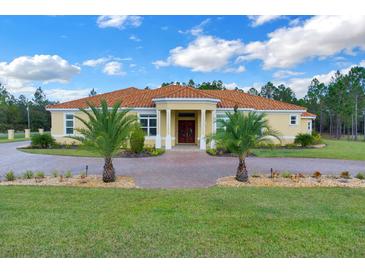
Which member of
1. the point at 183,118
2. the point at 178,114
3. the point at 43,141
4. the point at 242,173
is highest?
the point at 178,114

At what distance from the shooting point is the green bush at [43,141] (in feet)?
77.3

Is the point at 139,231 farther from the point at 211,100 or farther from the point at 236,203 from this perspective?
the point at 211,100

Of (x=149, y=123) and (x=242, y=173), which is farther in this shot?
(x=149, y=123)

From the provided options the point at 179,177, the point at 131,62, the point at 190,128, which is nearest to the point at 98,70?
the point at 131,62

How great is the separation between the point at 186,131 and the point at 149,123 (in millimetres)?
3934

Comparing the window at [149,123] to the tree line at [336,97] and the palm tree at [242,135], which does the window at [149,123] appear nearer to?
the palm tree at [242,135]

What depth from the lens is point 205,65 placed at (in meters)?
37.7

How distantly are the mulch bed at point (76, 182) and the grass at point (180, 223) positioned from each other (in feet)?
3.43

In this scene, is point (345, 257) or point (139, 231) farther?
point (139, 231)

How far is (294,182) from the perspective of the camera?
1023 centimetres

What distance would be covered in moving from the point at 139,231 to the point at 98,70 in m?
25.2

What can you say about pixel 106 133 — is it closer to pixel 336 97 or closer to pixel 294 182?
pixel 294 182

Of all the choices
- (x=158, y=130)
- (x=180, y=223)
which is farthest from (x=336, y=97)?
(x=180, y=223)

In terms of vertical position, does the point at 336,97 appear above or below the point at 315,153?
above
